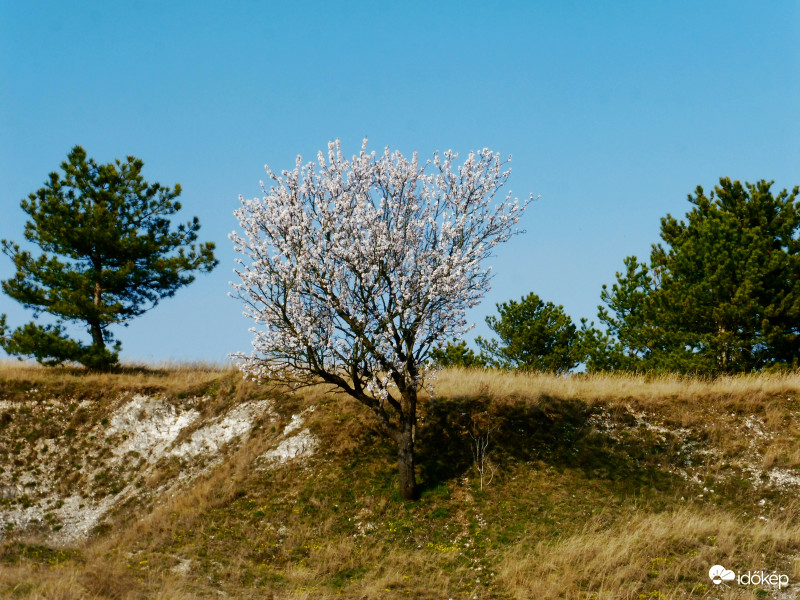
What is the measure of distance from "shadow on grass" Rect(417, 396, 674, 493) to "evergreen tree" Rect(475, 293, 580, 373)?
44.7ft

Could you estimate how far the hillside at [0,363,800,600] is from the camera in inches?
766

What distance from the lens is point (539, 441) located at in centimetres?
2714

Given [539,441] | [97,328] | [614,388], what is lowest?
[539,441]

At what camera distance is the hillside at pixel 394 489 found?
1947 centimetres

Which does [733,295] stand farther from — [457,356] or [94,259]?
[94,259]

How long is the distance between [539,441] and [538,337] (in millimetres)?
16654

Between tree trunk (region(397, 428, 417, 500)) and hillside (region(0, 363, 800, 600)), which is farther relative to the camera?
tree trunk (region(397, 428, 417, 500))

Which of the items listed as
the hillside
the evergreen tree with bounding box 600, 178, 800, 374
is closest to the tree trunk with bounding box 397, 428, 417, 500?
the hillside

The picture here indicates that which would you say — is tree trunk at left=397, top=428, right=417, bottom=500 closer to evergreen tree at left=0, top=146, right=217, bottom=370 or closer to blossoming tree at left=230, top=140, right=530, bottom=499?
blossoming tree at left=230, top=140, right=530, bottom=499

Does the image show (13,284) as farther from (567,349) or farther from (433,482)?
(567,349)

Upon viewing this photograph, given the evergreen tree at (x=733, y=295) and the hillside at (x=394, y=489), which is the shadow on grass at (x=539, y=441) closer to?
the hillside at (x=394, y=489)

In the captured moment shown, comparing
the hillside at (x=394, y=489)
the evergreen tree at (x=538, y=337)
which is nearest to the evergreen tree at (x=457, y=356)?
the evergreen tree at (x=538, y=337)

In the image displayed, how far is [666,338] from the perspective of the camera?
37.8 metres

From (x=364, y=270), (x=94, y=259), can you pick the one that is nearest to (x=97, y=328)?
(x=94, y=259)
